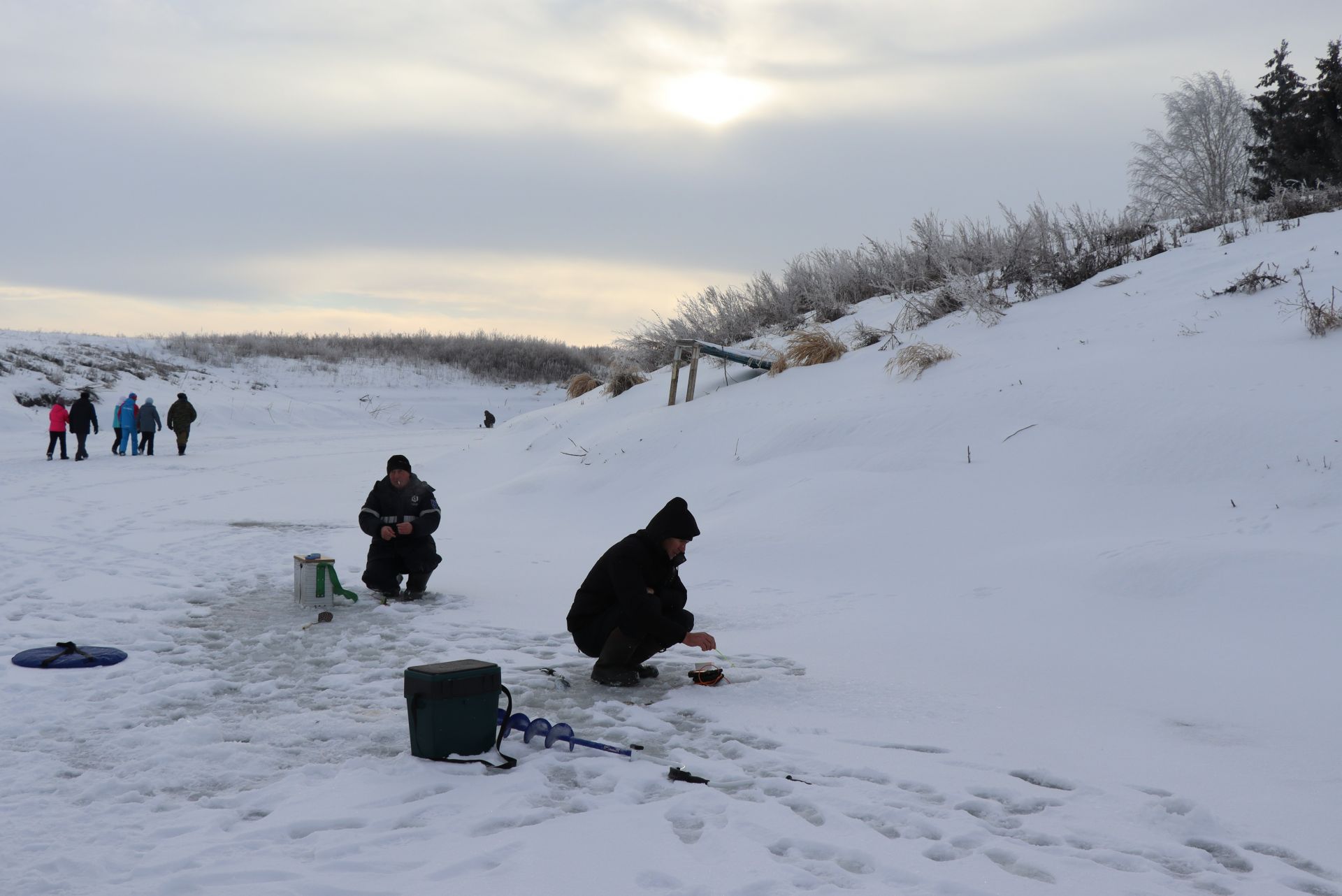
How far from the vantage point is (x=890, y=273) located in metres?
19.3

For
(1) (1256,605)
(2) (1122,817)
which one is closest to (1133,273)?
(1) (1256,605)

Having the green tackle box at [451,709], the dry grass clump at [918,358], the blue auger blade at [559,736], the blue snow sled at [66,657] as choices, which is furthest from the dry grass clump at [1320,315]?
the blue snow sled at [66,657]

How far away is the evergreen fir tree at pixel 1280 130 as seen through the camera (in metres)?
27.1

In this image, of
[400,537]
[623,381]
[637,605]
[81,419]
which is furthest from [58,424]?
[637,605]

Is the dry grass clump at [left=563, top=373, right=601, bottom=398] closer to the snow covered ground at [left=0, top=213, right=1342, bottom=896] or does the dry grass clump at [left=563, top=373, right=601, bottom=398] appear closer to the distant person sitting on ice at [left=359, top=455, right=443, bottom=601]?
the snow covered ground at [left=0, top=213, right=1342, bottom=896]

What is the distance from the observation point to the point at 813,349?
15430 mm

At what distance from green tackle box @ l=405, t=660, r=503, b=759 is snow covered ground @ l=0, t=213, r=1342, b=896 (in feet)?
0.52

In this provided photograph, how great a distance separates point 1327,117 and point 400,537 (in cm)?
2945

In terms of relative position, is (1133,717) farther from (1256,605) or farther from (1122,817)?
(1256,605)

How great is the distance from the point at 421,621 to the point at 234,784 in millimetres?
3361

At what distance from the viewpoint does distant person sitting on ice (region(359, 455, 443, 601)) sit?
27.1 feet

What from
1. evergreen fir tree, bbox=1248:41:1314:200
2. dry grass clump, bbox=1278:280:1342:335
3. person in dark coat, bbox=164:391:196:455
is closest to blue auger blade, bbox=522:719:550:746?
dry grass clump, bbox=1278:280:1342:335

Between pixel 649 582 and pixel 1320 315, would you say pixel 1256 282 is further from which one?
pixel 649 582

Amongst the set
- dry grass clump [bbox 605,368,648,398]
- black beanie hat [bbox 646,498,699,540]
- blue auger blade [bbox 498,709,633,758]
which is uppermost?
dry grass clump [bbox 605,368,648,398]
